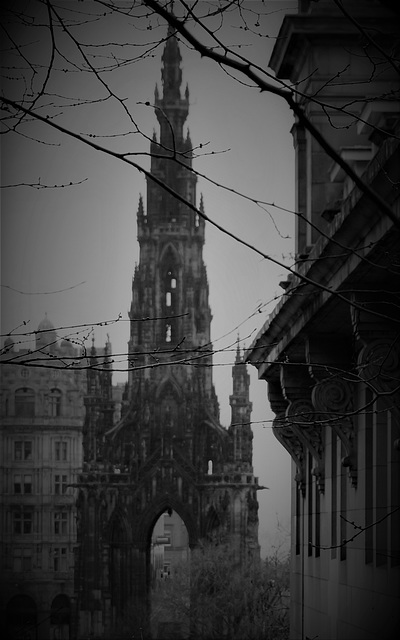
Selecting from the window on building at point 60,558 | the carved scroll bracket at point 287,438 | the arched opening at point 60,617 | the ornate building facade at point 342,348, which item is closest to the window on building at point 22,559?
the window on building at point 60,558

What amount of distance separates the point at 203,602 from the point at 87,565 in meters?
28.9

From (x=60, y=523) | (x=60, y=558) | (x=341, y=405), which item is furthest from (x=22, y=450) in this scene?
(x=341, y=405)

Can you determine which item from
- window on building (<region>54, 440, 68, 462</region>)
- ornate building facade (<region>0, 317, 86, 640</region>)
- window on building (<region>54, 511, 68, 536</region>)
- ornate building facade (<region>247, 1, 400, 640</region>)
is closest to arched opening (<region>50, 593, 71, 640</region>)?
ornate building facade (<region>0, 317, 86, 640</region>)

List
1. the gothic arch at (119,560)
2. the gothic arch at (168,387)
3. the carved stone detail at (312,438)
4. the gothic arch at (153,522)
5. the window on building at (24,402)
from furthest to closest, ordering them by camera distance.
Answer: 1. the window on building at (24,402)
2. the gothic arch at (168,387)
3. the gothic arch at (153,522)
4. the gothic arch at (119,560)
5. the carved stone detail at (312,438)

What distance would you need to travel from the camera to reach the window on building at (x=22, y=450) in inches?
4938

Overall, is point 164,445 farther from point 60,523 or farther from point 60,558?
point 60,558

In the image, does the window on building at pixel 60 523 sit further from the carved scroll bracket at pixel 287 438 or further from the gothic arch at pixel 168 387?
the carved scroll bracket at pixel 287 438

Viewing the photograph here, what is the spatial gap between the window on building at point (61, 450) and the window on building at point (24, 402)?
3608mm

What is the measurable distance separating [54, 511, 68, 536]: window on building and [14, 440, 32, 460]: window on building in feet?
17.9

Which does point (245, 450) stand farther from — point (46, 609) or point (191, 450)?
point (46, 609)

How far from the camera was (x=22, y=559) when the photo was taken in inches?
4761

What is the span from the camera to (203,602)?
88.6 metres

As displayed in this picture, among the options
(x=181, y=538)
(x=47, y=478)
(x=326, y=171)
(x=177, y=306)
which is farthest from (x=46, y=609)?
(x=326, y=171)

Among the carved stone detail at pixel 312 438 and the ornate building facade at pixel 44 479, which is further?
A: the ornate building facade at pixel 44 479
